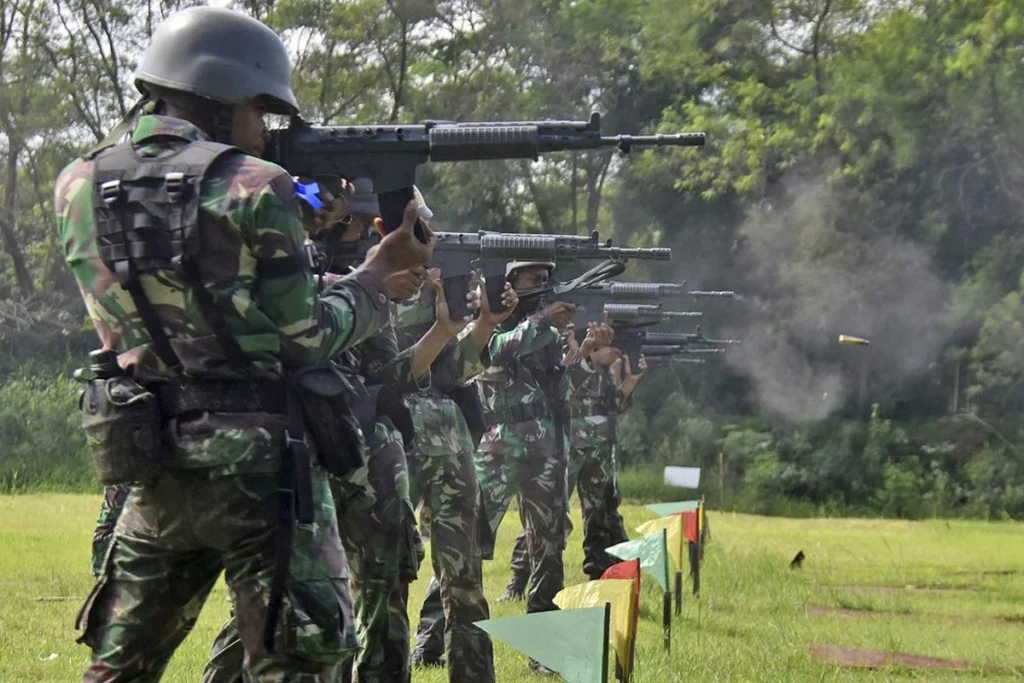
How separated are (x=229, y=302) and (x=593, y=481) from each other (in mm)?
8784

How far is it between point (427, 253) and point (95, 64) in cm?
2213

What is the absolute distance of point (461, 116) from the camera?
25.1 metres

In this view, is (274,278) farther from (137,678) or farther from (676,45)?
(676,45)

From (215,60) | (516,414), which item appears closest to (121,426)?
(215,60)

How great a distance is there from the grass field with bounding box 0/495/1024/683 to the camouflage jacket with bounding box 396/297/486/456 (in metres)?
1.23

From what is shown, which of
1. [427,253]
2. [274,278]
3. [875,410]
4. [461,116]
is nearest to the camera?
[274,278]

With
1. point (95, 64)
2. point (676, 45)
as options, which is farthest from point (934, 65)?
point (95, 64)

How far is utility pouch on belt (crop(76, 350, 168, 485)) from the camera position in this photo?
4172mm

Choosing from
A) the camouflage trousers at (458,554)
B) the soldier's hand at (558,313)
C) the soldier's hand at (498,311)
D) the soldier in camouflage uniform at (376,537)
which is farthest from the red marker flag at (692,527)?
the soldier in camouflage uniform at (376,537)

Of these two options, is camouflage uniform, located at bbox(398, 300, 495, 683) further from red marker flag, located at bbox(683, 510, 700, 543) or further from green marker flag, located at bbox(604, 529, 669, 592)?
red marker flag, located at bbox(683, 510, 700, 543)

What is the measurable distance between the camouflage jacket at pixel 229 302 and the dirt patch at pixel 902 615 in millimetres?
7758

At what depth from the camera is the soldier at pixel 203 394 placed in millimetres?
4148

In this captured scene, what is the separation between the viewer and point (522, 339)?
9961mm

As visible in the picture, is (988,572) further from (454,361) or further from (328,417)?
(328,417)
